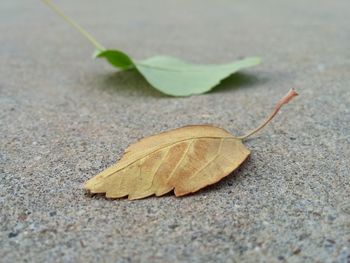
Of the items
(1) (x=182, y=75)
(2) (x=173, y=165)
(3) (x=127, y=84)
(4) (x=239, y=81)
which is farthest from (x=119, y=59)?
(2) (x=173, y=165)

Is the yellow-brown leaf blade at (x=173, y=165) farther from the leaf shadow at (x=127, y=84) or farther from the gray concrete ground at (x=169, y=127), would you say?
the leaf shadow at (x=127, y=84)

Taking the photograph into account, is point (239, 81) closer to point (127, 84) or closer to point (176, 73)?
point (176, 73)

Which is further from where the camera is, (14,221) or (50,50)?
(50,50)

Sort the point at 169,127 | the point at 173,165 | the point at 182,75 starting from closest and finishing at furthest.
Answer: the point at 173,165, the point at 169,127, the point at 182,75

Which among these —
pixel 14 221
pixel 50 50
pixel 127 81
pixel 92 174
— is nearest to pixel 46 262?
pixel 14 221

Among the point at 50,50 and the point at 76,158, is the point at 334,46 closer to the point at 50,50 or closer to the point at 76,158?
the point at 50,50

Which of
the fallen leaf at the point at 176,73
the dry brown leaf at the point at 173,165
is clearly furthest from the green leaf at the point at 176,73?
the dry brown leaf at the point at 173,165

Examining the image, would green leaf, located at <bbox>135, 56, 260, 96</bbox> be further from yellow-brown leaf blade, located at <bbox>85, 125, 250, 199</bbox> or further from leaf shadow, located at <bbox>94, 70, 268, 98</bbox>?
yellow-brown leaf blade, located at <bbox>85, 125, 250, 199</bbox>
